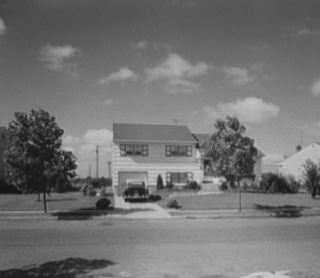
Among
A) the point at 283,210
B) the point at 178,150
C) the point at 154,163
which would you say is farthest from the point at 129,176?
the point at 283,210

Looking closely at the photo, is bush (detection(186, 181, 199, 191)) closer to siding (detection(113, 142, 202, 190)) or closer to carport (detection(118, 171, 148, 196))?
siding (detection(113, 142, 202, 190))

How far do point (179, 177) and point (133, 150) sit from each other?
19.8 feet

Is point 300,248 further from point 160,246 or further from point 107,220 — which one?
point 107,220

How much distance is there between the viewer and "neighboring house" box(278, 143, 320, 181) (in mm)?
45594

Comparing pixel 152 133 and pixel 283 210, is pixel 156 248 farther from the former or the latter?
pixel 152 133

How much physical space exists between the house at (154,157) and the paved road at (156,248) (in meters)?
18.8

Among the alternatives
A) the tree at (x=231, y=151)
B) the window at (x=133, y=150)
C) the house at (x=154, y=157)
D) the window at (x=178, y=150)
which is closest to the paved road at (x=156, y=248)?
the tree at (x=231, y=151)

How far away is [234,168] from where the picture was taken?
19.8 m

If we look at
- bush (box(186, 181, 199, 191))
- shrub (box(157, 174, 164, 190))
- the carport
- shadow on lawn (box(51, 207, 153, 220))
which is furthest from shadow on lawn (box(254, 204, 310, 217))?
the carport

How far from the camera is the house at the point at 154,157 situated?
1363 inches

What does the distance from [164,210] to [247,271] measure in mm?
13169

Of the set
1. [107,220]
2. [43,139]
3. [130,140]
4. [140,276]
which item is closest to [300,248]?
[140,276]

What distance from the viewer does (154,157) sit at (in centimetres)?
3556

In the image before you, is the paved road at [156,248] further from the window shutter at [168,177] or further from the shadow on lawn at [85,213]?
the window shutter at [168,177]
